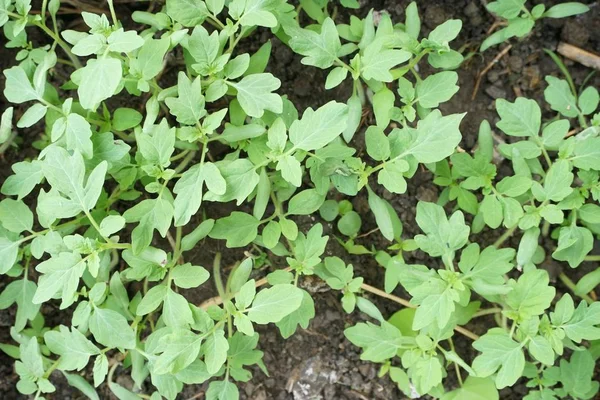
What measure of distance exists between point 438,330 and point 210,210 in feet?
3.07

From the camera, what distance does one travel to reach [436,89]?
220cm

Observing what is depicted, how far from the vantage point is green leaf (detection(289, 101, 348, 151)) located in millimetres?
1894

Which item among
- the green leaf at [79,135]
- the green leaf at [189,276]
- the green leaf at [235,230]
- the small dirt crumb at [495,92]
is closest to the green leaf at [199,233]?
the green leaf at [235,230]

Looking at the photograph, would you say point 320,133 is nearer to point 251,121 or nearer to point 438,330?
point 251,121

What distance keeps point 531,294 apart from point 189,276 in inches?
40.7

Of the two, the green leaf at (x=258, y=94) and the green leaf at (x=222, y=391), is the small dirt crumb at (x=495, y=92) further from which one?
the green leaf at (x=222, y=391)

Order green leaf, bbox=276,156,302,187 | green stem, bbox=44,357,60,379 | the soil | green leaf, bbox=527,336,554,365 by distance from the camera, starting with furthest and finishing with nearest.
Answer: the soil < green stem, bbox=44,357,60,379 < green leaf, bbox=527,336,554,365 < green leaf, bbox=276,156,302,187

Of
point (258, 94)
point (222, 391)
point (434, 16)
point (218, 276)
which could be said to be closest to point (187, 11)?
point (258, 94)

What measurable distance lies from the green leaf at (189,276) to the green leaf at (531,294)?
3.08 ft

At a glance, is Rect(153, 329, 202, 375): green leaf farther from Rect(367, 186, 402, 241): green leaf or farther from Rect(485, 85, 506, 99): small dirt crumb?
Rect(485, 85, 506, 99): small dirt crumb

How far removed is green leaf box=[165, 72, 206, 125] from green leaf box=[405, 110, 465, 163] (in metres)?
0.64

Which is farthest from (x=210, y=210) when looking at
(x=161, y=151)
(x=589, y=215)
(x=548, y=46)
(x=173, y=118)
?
(x=548, y=46)

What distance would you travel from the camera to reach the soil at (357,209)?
2570mm

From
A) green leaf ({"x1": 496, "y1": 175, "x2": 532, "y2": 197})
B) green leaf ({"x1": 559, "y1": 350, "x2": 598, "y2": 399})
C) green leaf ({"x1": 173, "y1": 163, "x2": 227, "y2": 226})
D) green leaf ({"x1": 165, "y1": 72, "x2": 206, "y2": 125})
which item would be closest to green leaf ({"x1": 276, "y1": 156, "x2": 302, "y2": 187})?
green leaf ({"x1": 173, "y1": 163, "x2": 227, "y2": 226})
